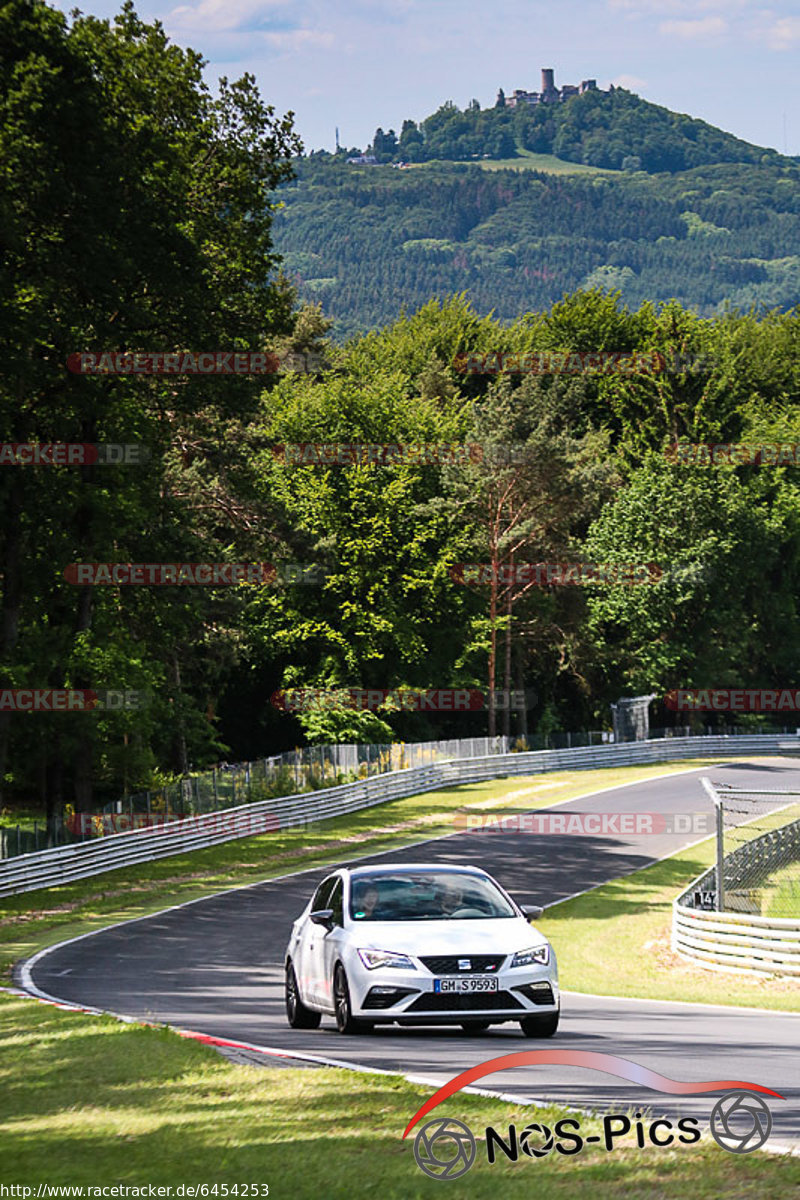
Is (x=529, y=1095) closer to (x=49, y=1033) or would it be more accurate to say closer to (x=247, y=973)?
(x=49, y=1033)

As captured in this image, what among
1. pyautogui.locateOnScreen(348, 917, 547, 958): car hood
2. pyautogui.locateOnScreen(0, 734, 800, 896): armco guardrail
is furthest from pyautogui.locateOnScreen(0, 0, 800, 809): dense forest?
pyautogui.locateOnScreen(348, 917, 547, 958): car hood

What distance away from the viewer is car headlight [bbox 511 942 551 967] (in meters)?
11.9

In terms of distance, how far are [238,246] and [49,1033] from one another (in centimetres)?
2805

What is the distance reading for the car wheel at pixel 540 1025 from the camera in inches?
471

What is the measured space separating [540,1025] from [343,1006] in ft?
5.23

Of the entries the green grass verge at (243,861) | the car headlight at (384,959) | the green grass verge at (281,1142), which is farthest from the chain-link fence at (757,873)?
the green grass verge at (281,1142)

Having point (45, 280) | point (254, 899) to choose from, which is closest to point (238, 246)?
point (45, 280)

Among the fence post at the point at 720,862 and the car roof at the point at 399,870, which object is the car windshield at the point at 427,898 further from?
the fence post at the point at 720,862

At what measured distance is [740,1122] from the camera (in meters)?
7.98

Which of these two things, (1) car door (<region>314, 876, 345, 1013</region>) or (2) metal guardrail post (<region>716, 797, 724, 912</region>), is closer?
(1) car door (<region>314, 876, 345, 1013</region>)

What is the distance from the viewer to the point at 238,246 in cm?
3788

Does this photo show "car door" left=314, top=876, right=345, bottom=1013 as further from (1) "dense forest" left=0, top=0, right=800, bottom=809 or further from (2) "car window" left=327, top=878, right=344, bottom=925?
(1) "dense forest" left=0, top=0, right=800, bottom=809

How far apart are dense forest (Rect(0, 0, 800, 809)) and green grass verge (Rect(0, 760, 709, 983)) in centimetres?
403

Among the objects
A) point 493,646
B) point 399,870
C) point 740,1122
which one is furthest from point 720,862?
point 493,646
